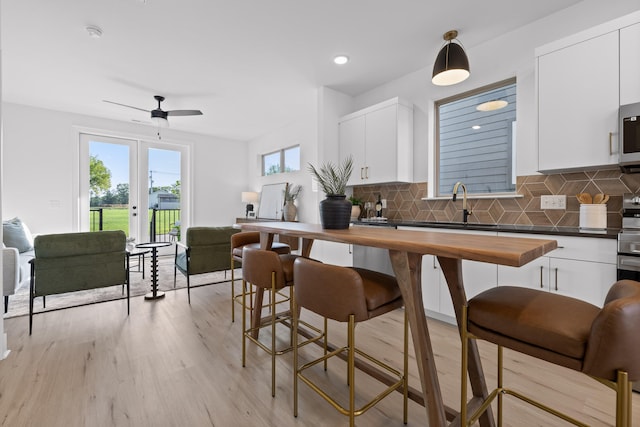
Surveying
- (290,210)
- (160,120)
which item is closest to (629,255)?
(290,210)

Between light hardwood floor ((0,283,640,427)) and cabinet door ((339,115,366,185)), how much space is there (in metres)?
1.89

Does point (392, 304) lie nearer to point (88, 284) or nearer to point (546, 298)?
point (546, 298)

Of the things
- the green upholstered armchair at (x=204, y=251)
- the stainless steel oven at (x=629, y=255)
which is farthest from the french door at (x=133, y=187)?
the stainless steel oven at (x=629, y=255)

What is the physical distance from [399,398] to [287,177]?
4.62 metres

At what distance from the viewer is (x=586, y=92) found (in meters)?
2.08

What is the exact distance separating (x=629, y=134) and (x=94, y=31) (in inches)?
173

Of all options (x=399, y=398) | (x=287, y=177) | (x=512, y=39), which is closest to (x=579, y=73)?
(x=512, y=39)

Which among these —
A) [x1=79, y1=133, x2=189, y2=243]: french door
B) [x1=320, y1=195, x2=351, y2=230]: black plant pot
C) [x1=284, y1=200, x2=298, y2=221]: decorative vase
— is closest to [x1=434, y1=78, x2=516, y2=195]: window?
[x1=320, y1=195, x2=351, y2=230]: black plant pot

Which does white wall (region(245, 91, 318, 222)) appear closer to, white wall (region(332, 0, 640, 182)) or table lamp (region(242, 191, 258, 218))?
table lamp (region(242, 191, 258, 218))

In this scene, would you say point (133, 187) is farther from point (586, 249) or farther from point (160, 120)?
point (586, 249)

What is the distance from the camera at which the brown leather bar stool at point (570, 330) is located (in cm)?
75

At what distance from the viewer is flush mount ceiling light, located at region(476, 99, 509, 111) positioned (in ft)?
9.28

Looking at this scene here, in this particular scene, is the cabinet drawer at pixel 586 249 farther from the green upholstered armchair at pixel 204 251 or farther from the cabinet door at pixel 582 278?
the green upholstered armchair at pixel 204 251

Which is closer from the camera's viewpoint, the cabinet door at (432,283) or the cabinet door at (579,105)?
the cabinet door at (579,105)
